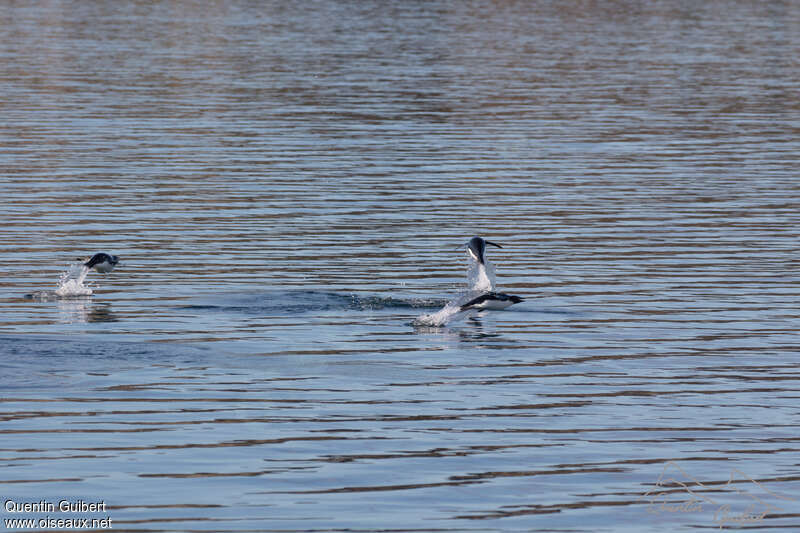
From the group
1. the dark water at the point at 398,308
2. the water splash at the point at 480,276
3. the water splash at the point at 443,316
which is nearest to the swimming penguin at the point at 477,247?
the water splash at the point at 480,276

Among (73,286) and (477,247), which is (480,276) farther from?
(73,286)

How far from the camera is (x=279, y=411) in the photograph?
49.9ft

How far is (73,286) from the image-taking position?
2212 cm

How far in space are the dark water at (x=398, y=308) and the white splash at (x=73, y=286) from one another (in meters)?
0.36

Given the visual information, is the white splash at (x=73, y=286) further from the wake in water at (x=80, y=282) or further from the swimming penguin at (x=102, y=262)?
the swimming penguin at (x=102, y=262)

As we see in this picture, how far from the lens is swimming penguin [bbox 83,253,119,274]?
72.1 feet

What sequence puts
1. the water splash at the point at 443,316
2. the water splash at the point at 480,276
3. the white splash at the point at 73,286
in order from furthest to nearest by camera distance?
the white splash at the point at 73,286, the water splash at the point at 480,276, the water splash at the point at 443,316

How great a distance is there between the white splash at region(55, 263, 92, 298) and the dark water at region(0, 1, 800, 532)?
0.36 meters

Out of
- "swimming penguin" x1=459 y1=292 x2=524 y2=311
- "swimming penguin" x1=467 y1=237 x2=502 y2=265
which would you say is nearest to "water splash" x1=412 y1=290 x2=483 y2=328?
"swimming penguin" x1=459 y1=292 x2=524 y2=311
